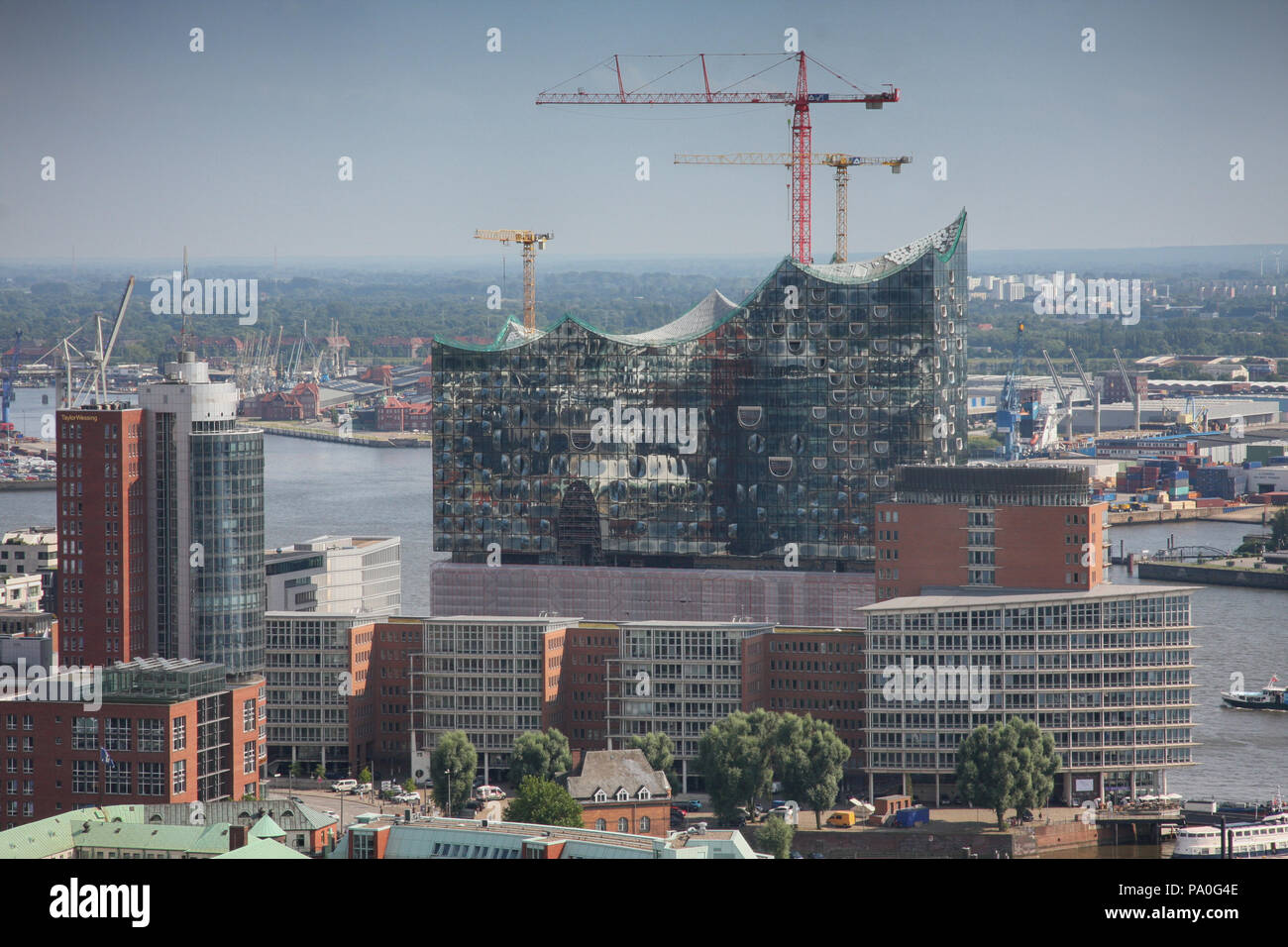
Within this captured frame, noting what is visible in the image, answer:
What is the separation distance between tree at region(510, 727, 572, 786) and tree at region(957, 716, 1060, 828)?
4.84 metres

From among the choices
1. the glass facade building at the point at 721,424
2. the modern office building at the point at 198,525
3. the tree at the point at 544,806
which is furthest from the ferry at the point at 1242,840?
the glass facade building at the point at 721,424

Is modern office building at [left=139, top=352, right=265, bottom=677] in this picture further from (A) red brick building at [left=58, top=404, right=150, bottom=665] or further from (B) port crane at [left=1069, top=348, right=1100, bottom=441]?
(B) port crane at [left=1069, top=348, right=1100, bottom=441]

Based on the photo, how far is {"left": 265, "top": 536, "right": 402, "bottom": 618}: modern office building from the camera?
3406cm

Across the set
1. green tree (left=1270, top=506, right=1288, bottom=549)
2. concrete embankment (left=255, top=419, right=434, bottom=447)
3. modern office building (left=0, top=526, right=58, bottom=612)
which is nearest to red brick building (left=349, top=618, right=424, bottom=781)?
modern office building (left=0, top=526, right=58, bottom=612)

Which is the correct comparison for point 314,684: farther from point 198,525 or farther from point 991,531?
point 991,531

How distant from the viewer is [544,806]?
74.8ft

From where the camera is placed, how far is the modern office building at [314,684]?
29.2 m

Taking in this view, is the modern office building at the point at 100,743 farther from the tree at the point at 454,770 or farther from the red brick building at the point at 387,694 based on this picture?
the red brick building at the point at 387,694

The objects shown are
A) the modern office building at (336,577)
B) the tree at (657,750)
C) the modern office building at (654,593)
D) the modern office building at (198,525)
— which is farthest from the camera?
the modern office building at (654,593)

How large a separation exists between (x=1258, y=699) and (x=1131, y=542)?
2552cm

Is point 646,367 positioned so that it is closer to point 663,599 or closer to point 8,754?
point 663,599

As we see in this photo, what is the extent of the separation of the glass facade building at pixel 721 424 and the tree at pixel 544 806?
42.9 feet

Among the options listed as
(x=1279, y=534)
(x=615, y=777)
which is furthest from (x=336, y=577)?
(x=1279, y=534)
